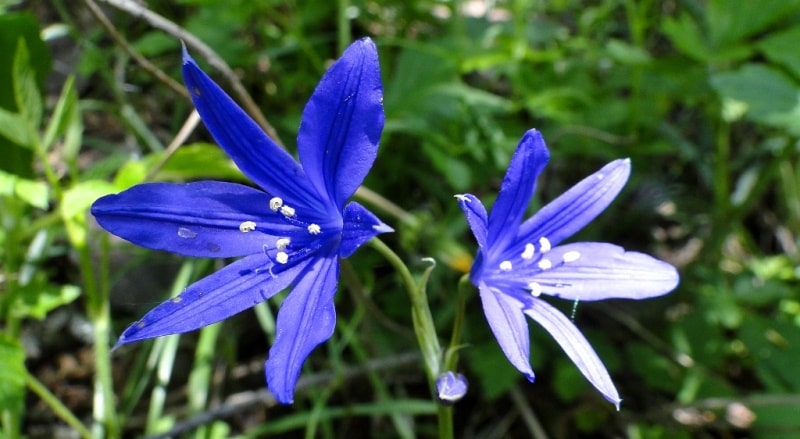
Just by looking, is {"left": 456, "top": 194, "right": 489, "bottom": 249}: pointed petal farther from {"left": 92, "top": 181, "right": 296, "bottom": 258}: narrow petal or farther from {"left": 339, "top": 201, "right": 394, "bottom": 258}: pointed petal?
{"left": 92, "top": 181, "right": 296, "bottom": 258}: narrow petal

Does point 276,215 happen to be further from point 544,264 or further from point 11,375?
point 11,375

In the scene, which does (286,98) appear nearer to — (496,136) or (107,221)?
(496,136)

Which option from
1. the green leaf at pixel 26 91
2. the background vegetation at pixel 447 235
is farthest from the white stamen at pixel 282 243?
the green leaf at pixel 26 91

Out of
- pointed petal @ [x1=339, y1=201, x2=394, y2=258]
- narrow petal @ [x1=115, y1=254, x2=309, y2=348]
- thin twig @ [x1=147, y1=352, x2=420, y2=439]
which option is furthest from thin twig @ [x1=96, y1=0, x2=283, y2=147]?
thin twig @ [x1=147, y1=352, x2=420, y2=439]

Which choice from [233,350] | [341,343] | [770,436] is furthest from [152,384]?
[770,436]

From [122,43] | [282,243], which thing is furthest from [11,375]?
[122,43]

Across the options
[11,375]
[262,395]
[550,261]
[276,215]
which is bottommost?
[262,395]
